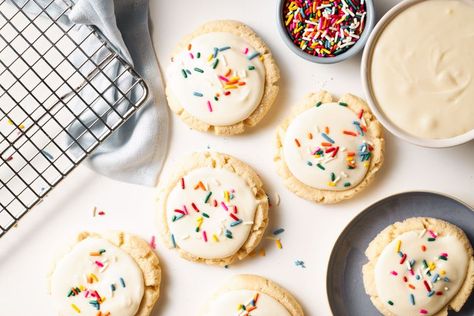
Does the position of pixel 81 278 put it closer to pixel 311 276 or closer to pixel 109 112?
pixel 109 112

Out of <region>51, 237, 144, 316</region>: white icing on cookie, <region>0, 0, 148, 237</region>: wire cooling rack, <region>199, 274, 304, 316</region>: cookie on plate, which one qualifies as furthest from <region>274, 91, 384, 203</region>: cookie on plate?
<region>51, 237, 144, 316</region>: white icing on cookie

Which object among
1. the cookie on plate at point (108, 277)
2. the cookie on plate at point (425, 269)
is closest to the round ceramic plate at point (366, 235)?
the cookie on plate at point (425, 269)

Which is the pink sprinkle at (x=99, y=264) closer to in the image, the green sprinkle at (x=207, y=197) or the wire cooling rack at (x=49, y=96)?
the wire cooling rack at (x=49, y=96)

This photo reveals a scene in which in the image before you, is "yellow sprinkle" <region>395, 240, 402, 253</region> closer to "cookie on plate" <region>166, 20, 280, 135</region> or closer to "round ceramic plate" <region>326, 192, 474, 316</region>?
"round ceramic plate" <region>326, 192, 474, 316</region>

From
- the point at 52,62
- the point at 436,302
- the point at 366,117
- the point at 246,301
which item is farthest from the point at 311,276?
the point at 52,62

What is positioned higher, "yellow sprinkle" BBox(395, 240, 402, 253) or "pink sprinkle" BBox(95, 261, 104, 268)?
"pink sprinkle" BBox(95, 261, 104, 268)

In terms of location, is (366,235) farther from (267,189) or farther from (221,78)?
(221,78)

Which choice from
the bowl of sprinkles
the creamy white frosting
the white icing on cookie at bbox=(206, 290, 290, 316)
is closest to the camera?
the creamy white frosting
